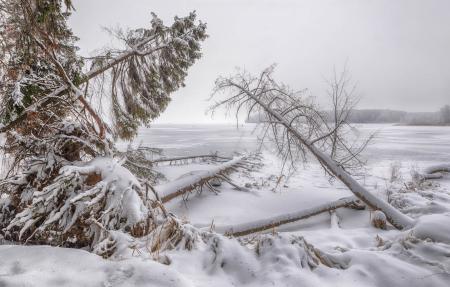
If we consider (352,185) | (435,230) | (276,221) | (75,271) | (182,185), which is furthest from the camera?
(182,185)

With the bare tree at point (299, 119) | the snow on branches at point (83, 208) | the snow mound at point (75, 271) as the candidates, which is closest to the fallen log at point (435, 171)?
the bare tree at point (299, 119)

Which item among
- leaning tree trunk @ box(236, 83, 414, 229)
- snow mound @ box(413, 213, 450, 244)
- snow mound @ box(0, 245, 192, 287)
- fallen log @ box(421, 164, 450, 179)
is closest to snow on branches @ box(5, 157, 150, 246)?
snow mound @ box(0, 245, 192, 287)

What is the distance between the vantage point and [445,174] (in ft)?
32.4

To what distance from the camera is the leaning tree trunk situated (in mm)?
4593

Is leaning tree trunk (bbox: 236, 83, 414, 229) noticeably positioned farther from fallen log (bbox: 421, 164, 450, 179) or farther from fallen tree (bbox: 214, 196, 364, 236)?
fallen log (bbox: 421, 164, 450, 179)

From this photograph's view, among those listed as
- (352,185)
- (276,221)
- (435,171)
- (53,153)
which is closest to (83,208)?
(53,153)

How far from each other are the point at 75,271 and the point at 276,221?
12.9 ft

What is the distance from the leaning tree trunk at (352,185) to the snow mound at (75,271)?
4370mm

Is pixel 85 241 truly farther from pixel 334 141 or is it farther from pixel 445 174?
pixel 445 174

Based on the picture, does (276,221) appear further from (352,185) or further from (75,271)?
(75,271)

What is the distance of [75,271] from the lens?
1.99m

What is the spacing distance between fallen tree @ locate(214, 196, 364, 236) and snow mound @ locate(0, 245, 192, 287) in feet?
7.90

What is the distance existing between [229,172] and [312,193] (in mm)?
3628

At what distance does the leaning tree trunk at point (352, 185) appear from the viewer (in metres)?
4.59
